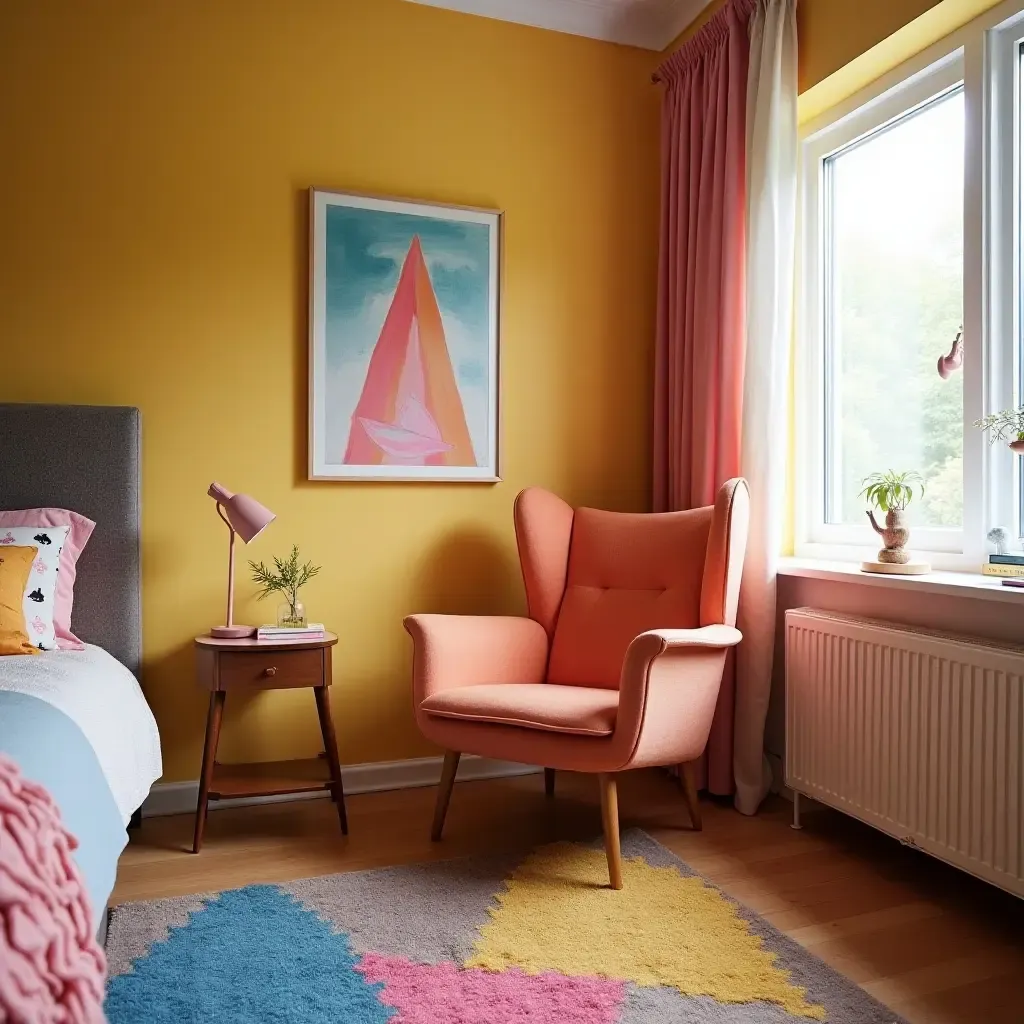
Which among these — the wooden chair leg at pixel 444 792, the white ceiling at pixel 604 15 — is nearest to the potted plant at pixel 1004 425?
the wooden chair leg at pixel 444 792

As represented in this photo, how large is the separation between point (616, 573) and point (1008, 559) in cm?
116

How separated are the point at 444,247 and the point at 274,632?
145cm

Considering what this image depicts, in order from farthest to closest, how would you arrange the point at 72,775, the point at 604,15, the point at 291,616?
1. the point at 604,15
2. the point at 291,616
3. the point at 72,775

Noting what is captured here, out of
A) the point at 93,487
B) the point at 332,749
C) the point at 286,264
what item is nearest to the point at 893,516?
the point at 332,749

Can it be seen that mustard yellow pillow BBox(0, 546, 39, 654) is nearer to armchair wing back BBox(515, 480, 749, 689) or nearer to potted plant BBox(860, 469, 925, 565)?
armchair wing back BBox(515, 480, 749, 689)

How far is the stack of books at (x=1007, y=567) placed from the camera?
223 cm

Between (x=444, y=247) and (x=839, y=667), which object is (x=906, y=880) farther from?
(x=444, y=247)

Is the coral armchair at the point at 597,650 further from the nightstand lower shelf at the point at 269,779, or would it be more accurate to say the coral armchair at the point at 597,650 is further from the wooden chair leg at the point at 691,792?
the nightstand lower shelf at the point at 269,779

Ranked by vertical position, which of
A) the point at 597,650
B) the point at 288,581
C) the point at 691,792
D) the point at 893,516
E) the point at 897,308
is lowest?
the point at 691,792

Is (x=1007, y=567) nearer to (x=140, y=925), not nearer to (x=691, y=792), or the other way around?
(x=691, y=792)

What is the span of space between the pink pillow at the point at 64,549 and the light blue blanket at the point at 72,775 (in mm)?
763

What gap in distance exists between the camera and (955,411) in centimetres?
258

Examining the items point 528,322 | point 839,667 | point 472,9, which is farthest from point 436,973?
point 472,9

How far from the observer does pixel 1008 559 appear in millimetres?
2271
